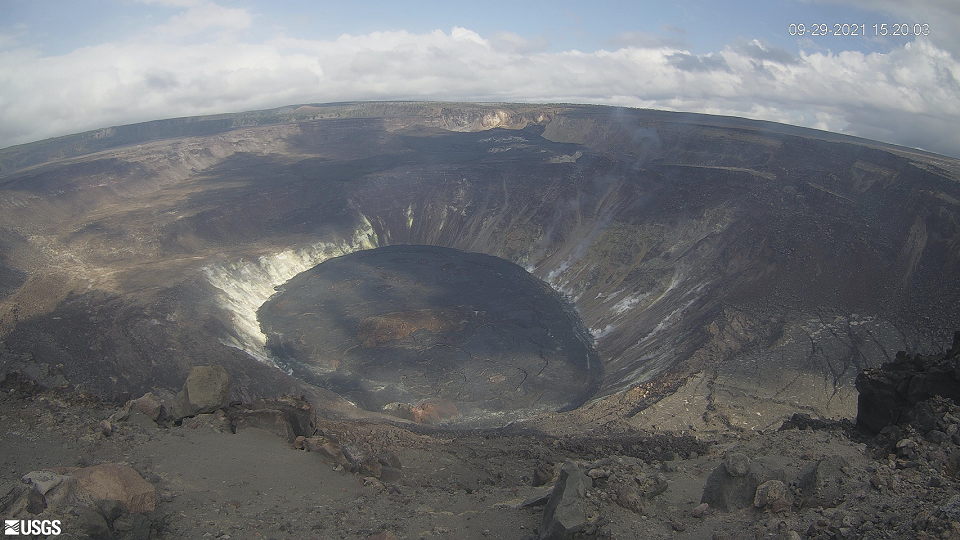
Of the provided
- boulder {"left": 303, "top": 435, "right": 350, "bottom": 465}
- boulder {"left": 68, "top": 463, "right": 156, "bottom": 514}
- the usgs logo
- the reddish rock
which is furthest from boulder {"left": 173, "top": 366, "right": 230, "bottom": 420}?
the reddish rock

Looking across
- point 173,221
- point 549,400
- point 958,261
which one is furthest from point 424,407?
point 173,221

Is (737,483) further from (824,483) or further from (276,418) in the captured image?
(276,418)

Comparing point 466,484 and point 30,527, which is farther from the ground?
point 30,527

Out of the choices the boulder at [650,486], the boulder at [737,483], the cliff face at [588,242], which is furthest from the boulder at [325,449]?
the cliff face at [588,242]

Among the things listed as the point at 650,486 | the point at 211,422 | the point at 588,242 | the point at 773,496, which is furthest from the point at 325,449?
the point at 588,242

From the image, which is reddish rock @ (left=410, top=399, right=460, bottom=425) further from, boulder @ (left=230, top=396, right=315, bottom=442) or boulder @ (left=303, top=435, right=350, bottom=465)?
boulder @ (left=303, top=435, right=350, bottom=465)
